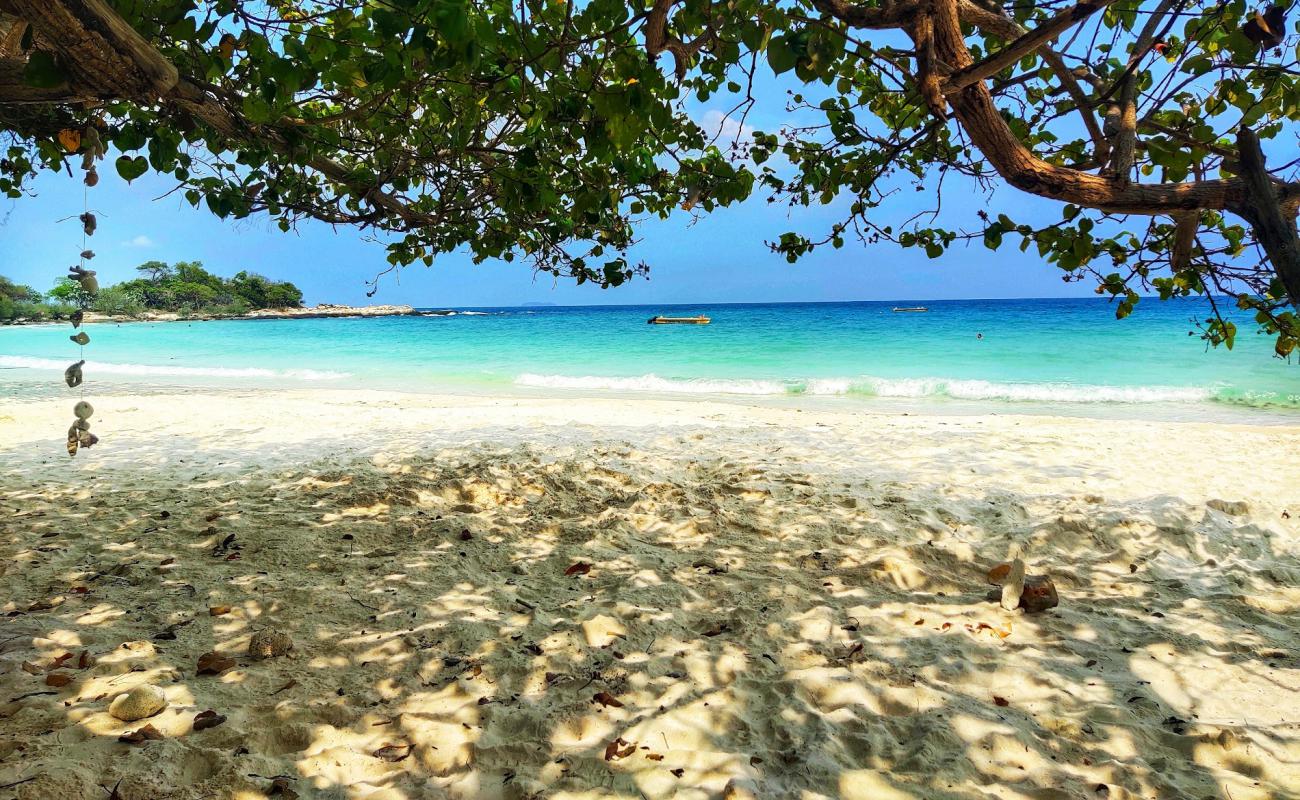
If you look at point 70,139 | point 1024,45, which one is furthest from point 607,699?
point 70,139

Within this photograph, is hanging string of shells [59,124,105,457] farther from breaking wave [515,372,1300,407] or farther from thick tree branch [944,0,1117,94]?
breaking wave [515,372,1300,407]

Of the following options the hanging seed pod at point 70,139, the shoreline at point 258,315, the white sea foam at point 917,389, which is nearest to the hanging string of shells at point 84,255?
the hanging seed pod at point 70,139

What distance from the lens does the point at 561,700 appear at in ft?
7.74

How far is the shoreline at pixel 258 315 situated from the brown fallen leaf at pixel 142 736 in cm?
5868

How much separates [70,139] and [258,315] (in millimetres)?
74091

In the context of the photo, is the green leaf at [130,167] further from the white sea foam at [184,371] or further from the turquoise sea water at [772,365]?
the white sea foam at [184,371]

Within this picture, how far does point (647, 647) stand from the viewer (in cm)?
275

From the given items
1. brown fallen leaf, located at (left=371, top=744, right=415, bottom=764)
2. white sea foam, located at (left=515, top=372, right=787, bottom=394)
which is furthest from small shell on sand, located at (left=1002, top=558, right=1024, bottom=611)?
white sea foam, located at (left=515, top=372, right=787, bottom=394)

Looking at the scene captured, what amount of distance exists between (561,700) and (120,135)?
3267mm

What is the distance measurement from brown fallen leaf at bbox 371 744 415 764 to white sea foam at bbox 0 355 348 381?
16.7 meters

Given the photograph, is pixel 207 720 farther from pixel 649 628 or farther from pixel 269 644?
pixel 649 628

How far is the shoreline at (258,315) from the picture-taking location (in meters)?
54.5

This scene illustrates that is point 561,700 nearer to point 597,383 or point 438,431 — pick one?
point 438,431

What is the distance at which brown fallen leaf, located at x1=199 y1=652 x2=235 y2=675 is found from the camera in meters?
2.41
